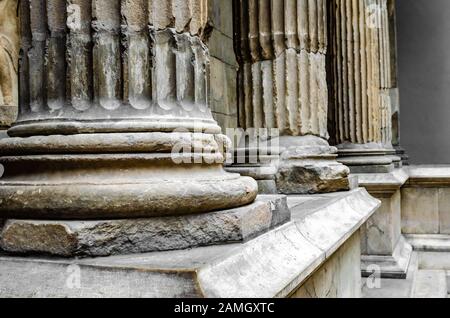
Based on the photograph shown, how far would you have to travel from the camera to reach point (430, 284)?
6.68 metres

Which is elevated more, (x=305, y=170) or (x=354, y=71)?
(x=354, y=71)

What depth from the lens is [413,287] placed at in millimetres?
6355

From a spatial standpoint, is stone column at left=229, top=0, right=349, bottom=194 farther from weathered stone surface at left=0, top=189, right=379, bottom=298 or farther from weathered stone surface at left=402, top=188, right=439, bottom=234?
weathered stone surface at left=402, top=188, right=439, bottom=234

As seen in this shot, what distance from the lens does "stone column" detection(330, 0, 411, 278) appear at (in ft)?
22.5

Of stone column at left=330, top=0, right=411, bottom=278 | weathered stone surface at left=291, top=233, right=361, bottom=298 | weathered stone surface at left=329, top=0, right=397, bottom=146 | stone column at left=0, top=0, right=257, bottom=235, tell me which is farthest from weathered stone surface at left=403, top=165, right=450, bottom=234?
stone column at left=0, top=0, right=257, bottom=235

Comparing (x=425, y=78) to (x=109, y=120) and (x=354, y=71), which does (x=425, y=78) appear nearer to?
(x=354, y=71)

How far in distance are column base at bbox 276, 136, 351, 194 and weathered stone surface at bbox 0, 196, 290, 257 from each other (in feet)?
8.02

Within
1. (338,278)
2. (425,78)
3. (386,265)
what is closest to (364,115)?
(386,265)

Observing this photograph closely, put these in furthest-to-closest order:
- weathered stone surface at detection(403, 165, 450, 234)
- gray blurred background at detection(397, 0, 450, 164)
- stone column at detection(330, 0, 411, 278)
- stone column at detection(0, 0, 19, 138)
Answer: gray blurred background at detection(397, 0, 450, 164)
weathered stone surface at detection(403, 165, 450, 234)
stone column at detection(330, 0, 411, 278)
stone column at detection(0, 0, 19, 138)

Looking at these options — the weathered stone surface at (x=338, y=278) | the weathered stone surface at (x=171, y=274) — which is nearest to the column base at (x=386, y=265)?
the weathered stone surface at (x=338, y=278)

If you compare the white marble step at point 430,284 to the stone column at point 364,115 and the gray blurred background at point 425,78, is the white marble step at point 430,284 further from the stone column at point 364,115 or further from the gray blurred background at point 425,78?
the gray blurred background at point 425,78

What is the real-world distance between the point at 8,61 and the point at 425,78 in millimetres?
8581
